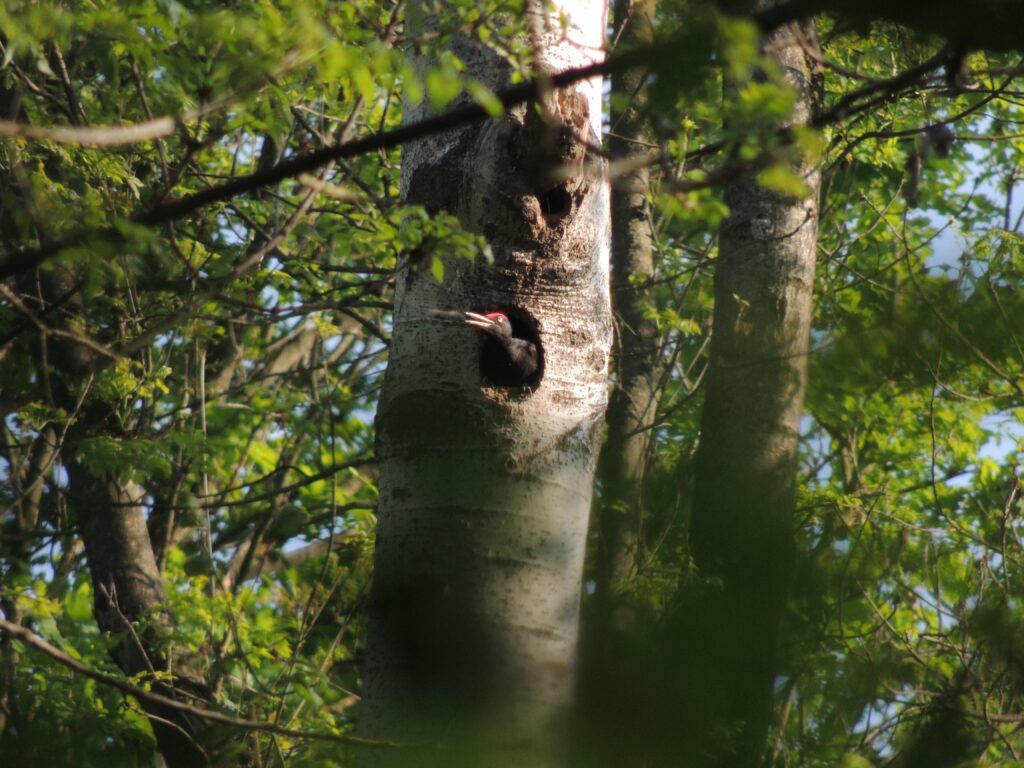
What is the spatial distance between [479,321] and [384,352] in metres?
3.81

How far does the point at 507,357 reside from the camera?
246 cm

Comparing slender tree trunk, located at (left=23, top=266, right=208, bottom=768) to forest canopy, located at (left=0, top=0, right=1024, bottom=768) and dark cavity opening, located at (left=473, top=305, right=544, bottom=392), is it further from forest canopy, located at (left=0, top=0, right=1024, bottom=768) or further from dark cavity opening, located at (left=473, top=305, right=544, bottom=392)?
dark cavity opening, located at (left=473, top=305, right=544, bottom=392)

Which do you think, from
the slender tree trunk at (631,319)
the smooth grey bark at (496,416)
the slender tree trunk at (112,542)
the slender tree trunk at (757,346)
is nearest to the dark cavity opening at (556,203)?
the smooth grey bark at (496,416)

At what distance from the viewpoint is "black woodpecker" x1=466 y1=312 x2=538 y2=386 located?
2.41 metres

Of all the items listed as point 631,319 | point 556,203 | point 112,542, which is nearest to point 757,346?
point 556,203

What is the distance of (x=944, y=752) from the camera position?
1477 millimetres

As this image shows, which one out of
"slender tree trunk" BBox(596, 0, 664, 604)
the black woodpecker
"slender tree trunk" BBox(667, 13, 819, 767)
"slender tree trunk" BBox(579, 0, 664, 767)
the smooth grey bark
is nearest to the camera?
"slender tree trunk" BBox(579, 0, 664, 767)

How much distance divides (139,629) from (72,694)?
0.95 metres

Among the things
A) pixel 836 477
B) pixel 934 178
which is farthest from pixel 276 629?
pixel 934 178

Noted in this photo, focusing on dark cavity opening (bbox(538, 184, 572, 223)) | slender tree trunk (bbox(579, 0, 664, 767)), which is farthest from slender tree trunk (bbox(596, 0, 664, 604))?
dark cavity opening (bbox(538, 184, 572, 223))

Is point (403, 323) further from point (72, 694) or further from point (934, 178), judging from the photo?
point (934, 178)

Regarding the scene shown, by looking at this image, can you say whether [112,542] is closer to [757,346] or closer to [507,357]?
[757,346]

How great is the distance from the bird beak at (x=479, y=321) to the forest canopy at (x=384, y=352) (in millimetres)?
146

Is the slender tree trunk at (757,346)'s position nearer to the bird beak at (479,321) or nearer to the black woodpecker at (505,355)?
the black woodpecker at (505,355)
